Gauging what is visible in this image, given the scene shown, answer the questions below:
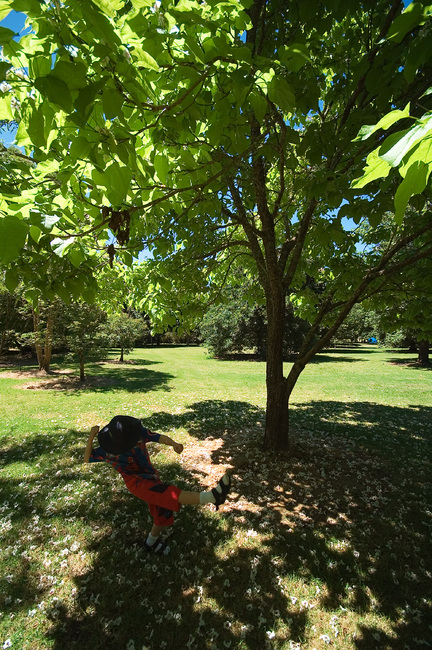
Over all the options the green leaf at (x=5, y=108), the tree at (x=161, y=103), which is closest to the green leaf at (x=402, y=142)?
the tree at (x=161, y=103)

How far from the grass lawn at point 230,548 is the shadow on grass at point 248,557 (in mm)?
16

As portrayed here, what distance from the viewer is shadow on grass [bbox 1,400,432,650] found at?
103 inches

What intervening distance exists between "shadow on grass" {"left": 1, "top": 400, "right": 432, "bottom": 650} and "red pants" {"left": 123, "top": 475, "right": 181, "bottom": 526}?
453 millimetres

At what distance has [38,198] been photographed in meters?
2.04

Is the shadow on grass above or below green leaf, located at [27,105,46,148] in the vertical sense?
below

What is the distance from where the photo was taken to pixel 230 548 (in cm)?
352

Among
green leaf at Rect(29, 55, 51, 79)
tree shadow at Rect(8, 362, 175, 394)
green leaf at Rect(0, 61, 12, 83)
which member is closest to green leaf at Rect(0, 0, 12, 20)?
green leaf at Rect(0, 61, 12, 83)

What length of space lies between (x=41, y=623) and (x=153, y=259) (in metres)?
5.40

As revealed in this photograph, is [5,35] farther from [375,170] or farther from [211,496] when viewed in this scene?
[211,496]

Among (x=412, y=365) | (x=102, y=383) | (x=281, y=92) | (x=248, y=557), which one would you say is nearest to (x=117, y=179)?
(x=281, y=92)

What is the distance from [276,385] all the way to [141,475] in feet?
10.4

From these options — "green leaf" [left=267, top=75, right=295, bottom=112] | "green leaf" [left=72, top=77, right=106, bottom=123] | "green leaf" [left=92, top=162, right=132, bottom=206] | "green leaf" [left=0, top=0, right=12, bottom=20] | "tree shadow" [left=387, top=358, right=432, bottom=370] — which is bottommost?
"tree shadow" [left=387, top=358, right=432, bottom=370]

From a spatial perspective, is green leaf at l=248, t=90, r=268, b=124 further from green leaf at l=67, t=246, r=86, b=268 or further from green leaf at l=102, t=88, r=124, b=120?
green leaf at l=67, t=246, r=86, b=268

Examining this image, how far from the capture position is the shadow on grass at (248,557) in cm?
261
